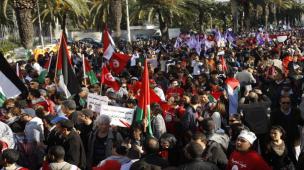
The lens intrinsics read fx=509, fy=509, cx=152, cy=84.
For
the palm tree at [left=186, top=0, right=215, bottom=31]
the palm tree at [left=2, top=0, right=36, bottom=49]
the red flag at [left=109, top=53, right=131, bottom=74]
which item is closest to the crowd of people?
the red flag at [left=109, top=53, right=131, bottom=74]

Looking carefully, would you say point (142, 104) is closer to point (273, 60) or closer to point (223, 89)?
point (223, 89)

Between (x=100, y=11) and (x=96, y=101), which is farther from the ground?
(x=100, y=11)

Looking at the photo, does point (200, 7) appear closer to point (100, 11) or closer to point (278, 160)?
point (100, 11)

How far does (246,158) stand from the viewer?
5266 millimetres

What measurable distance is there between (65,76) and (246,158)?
4927 millimetres

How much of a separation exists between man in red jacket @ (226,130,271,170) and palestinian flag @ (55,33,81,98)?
4.48m

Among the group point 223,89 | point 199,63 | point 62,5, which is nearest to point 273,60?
point 199,63

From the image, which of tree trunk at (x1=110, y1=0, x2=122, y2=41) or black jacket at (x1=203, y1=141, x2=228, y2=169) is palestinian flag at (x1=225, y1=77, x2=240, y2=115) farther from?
tree trunk at (x1=110, y1=0, x2=122, y2=41)

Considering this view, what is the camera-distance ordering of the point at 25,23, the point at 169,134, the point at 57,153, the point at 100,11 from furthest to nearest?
the point at 100,11 < the point at 25,23 < the point at 169,134 < the point at 57,153

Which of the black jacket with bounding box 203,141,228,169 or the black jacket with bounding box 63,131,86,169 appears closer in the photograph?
the black jacket with bounding box 203,141,228,169

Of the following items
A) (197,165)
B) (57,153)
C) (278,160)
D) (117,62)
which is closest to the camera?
(197,165)

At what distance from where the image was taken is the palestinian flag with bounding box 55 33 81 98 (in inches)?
363

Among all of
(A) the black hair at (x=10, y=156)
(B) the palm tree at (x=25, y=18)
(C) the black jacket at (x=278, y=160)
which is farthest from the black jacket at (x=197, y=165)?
(B) the palm tree at (x=25, y=18)

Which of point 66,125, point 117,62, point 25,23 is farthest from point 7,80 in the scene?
point 25,23
